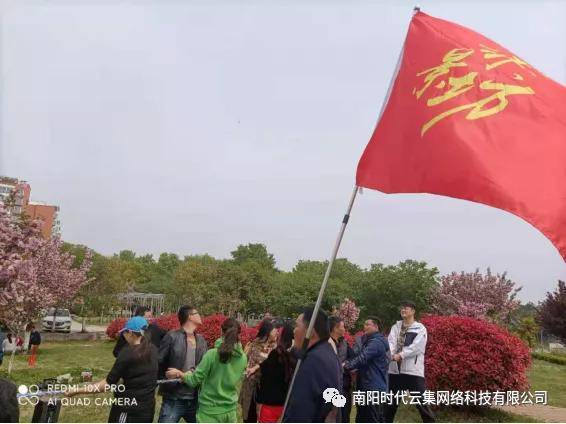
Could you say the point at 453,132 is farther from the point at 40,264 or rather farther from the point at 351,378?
the point at 40,264

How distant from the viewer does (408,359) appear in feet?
21.7

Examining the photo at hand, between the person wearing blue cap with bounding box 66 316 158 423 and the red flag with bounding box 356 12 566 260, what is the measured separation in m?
2.27

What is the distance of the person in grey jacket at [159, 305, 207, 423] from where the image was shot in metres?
4.90

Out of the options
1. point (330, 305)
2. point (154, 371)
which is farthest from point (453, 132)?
point (330, 305)

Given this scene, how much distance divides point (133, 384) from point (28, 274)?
30.7 feet

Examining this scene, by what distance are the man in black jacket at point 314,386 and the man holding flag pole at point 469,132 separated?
9cm

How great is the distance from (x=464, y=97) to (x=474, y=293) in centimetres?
2343

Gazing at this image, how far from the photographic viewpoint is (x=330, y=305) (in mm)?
38094

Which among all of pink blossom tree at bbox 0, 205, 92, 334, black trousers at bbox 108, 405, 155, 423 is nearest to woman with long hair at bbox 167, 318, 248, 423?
black trousers at bbox 108, 405, 155, 423

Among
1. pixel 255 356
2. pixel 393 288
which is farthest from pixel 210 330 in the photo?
pixel 393 288

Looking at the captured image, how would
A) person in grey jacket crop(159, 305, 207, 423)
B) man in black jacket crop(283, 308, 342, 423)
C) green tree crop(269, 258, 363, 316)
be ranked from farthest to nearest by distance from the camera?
green tree crop(269, 258, 363, 316) < person in grey jacket crop(159, 305, 207, 423) < man in black jacket crop(283, 308, 342, 423)

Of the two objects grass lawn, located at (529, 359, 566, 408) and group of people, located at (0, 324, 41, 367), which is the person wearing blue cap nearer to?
grass lawn, located at (529, 359, 566, 408)

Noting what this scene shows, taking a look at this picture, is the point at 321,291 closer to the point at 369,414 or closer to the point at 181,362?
the point at 181,362

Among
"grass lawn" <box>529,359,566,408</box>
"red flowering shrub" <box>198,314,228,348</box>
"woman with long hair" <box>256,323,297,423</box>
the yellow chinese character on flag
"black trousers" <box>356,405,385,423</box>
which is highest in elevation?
the yellow chinese character on flag
